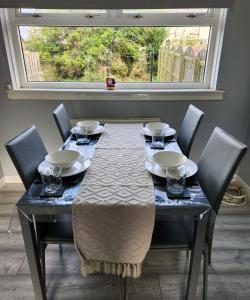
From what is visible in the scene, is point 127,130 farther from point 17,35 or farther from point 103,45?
point 17,35

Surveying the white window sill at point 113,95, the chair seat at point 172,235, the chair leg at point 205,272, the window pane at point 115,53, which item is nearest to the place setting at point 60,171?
the chair seat at point 172,235

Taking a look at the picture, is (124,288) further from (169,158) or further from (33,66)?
(33,66)

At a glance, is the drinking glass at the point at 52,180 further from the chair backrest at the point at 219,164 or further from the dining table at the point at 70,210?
the chair backrest at the point at 219,164

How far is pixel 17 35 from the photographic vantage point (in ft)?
7.17

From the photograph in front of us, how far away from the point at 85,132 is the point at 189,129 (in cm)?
74


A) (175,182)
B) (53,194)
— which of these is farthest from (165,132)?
(53,194)

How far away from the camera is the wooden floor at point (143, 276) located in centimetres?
137

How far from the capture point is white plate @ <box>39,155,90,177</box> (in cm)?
118

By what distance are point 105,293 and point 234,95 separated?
195 cm

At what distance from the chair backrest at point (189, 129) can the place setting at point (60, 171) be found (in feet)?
2.53

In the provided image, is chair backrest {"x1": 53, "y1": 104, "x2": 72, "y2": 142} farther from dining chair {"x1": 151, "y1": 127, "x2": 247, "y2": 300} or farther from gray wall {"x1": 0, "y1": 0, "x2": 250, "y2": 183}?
dining chair {"x1": 151, "y1": 127, "x2": 247, "y2": 300}

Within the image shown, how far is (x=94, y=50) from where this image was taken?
2.26m

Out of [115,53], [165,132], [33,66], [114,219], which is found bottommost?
[114,219]

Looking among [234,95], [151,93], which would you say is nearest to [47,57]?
[151,93]
